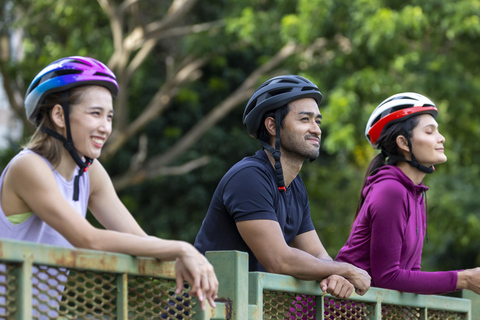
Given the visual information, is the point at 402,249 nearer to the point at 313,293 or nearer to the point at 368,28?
the point at 313,293

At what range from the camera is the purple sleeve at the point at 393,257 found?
4023mm

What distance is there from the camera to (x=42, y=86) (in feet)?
10.6

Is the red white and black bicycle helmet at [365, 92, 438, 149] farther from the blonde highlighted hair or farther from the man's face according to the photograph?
the blonde highlighted hair

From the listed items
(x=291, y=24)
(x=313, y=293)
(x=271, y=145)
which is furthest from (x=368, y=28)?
(x=313, y=293)

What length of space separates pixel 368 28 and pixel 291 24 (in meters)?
1.38

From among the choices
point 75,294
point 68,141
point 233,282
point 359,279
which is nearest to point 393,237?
point 359,279

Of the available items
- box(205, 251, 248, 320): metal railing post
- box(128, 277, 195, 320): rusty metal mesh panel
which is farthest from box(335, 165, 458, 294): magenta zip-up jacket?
box(128, 277, 195, 320): rusty metal mesh panel

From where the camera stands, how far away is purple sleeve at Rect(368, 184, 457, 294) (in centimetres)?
402

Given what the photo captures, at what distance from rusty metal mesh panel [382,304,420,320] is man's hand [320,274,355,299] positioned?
19.2 inches

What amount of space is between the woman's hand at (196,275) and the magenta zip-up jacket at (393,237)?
1.53m

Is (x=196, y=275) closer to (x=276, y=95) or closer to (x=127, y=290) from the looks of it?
(x=127, y=290)

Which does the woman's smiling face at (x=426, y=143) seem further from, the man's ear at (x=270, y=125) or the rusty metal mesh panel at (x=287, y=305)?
the rusty metal mesh panel at (x=287, y=305)

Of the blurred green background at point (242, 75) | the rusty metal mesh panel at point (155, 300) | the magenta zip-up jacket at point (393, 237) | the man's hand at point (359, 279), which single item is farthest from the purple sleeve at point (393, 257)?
the blurred green background at point (242, 75)

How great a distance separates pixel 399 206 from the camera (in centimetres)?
417
